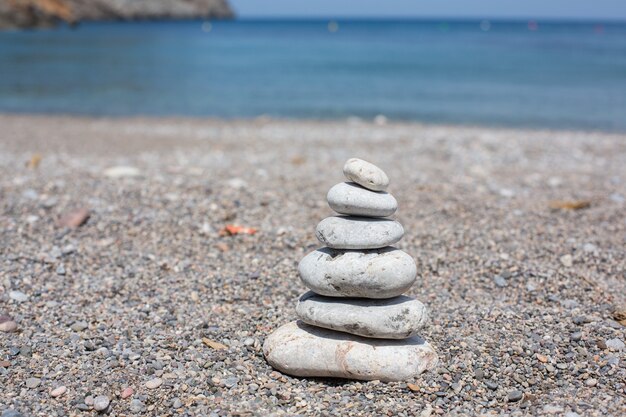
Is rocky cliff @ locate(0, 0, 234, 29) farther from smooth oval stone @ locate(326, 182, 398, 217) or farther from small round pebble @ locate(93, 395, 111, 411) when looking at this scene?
small round pebble @ locate(93, 395, 111, 411)

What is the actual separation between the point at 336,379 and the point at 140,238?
12.6 feet

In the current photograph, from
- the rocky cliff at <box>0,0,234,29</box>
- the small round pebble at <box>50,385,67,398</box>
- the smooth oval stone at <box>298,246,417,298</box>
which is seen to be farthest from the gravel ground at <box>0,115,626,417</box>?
the rocky cliff at <box>0,0,234,29</box>

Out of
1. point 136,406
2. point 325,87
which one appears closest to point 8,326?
point 136,406

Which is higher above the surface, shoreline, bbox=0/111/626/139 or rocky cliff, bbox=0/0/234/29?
rocky cliff, bbox=0/0/234/29

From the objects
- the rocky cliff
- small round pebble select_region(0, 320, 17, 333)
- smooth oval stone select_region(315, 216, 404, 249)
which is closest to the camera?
smooth oval stone select_region(315, 216, 404, 249)

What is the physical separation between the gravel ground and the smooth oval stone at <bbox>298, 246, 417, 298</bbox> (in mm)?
756

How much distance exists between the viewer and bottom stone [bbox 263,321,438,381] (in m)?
5.25

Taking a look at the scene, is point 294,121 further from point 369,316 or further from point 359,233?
point 369,316

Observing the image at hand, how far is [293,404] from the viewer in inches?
196

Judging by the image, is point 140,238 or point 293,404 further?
point 140,238

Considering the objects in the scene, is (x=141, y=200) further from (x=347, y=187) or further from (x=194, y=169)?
(x=347, y=187)

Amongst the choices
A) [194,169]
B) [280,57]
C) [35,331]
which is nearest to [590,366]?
[35,331]

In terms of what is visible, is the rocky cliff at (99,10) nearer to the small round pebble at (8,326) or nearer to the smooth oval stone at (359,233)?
the small round pebble at (8,326)

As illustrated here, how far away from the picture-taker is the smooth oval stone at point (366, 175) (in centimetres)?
544
